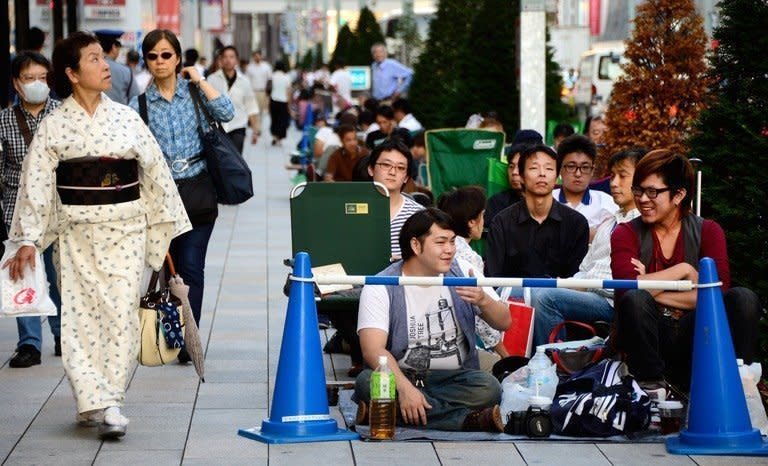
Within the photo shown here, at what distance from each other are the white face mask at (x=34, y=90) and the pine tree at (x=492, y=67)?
30.4ft

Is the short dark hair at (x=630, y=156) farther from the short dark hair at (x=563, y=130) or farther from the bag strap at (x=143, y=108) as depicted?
the short dark hair at (x=563, y=130)

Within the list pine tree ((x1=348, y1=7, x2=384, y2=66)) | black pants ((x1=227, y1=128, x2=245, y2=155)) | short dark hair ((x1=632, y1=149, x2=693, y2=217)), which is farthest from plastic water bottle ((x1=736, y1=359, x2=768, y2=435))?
pine tree ((x1=348, y1=7, x2=384, y2=66))

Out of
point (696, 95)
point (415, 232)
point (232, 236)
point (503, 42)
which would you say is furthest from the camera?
point (503, 42)

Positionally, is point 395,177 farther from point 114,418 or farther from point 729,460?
point 729,460

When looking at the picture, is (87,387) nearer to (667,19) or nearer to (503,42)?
(667,19)

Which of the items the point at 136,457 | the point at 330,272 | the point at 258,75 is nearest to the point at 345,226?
the point at 330,272

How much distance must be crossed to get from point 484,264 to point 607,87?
103 feet

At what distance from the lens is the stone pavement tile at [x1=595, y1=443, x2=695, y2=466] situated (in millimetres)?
6824

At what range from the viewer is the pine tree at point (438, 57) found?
24.0 m

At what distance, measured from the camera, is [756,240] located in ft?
26.4

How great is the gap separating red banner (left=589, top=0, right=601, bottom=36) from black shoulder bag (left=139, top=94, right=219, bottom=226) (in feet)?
150

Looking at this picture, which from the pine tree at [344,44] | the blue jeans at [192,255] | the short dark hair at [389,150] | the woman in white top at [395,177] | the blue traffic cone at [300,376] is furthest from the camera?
the pine tree at [344,44]

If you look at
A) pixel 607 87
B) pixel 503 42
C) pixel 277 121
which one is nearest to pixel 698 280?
pixel 503 42

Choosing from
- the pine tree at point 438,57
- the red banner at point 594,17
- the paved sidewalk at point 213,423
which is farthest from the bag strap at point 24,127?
the red banner at point 594,17
